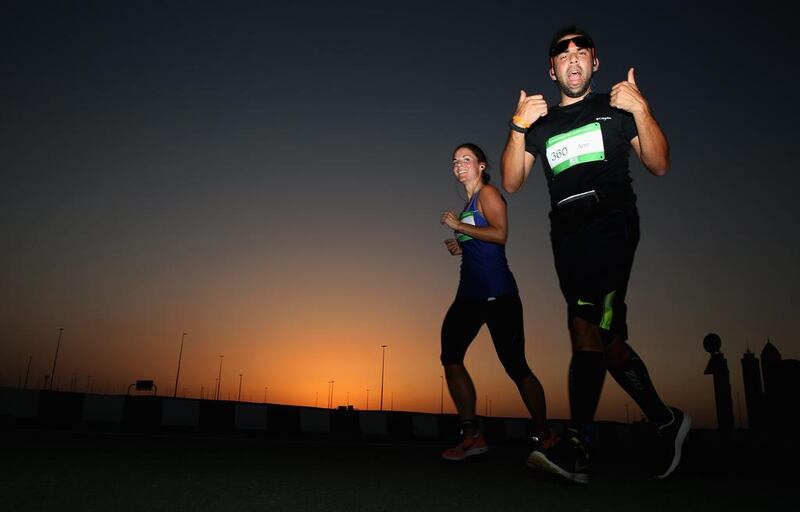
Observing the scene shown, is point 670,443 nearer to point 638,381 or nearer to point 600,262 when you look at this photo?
point 638,381

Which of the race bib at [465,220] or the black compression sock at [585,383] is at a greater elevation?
the race bib at [465,220]

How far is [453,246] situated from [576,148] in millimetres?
1813

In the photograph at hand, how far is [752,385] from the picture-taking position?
12019 centimetres

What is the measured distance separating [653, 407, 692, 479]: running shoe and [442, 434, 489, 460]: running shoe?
4.52 ft

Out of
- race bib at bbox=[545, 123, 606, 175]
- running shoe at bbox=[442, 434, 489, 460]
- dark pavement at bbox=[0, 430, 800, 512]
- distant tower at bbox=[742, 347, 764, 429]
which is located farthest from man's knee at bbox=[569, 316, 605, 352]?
distant tower at bbox=[742, 347, 764, 429]

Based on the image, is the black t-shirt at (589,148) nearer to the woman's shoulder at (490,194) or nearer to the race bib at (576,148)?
the race bib at (576,148)

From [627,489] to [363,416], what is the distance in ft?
35.5

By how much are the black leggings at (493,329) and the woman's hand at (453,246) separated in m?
0.47

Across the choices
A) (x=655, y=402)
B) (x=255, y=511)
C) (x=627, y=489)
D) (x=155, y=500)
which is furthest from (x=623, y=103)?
(x=155, y=500)

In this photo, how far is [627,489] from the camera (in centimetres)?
287

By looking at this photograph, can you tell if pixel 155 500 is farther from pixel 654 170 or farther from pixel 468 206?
pixel 468 206

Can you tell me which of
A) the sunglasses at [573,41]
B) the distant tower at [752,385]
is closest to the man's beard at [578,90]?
the sunglasses at [573,41]

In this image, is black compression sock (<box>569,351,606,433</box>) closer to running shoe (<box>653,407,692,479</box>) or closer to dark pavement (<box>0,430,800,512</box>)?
dark pavement (<box>0,430,800,512</box>)

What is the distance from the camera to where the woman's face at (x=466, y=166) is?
529 cm
